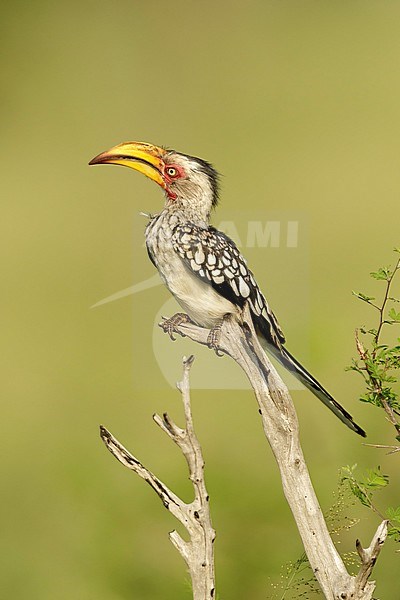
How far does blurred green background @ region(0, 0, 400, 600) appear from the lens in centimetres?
206

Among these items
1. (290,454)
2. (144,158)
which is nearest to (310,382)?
(290,454)

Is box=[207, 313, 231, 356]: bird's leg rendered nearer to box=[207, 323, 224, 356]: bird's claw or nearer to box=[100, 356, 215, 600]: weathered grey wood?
box=[207, 323, 224, 356]: bird's claw

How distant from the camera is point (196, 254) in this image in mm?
1766

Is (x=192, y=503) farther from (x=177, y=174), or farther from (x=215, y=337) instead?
(x=177, y=174)

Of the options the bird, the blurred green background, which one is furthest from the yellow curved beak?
the blurred green background

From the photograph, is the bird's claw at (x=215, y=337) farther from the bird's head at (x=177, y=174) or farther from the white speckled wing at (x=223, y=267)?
the bird's head at (x=177, y=174)

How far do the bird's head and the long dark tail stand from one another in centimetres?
34

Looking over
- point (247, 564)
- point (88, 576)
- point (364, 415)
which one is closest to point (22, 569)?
point (88, 576)

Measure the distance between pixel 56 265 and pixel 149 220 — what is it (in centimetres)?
36

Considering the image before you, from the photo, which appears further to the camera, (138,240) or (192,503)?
(138,240)

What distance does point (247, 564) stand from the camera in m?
2.10

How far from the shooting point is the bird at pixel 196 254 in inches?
69.9

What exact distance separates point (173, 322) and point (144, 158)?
376 mm

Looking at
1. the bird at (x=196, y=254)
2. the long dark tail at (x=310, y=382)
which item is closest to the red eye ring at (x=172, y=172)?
the bird at (x=196, y=254)
